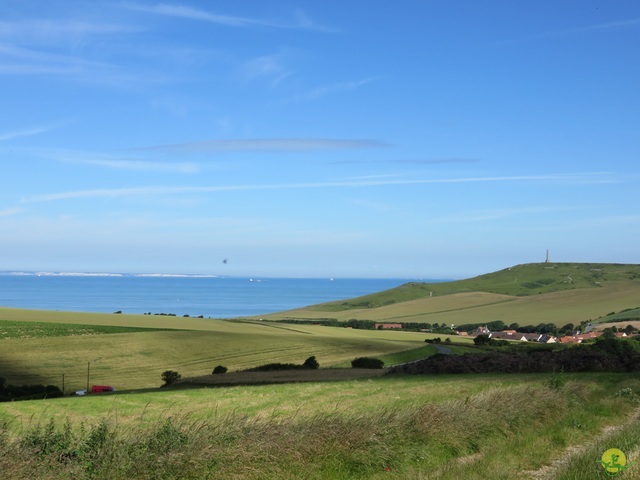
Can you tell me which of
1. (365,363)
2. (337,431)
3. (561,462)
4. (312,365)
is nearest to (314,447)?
(337,431)

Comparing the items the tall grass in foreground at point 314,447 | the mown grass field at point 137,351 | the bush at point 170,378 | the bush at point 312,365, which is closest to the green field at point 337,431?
the tall grass in foreground at point 314,447

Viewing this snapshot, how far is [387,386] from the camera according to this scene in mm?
33750

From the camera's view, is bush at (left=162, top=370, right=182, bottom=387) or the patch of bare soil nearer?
the patch of bare soil

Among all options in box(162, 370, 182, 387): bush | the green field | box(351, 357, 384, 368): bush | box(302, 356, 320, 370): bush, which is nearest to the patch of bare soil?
the green field

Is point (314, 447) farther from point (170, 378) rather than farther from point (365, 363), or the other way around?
point (365, 363)

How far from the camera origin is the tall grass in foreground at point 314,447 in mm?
10109

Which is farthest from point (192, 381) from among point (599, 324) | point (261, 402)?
point (599, 324)

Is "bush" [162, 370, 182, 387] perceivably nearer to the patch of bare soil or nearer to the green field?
the green field

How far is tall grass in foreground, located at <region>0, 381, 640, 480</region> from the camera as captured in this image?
10109 mm

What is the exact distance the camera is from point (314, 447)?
11703mm

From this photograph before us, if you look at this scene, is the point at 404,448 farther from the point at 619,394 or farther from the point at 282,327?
the point at 282,327

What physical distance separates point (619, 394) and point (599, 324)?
3881 inches

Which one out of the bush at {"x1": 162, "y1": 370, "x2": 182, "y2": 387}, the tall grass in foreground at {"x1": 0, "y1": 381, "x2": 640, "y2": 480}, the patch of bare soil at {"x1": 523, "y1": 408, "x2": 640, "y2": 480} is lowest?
the bush at {"x1": 162, "y1": 370, "x2": 182, "y2": 387}

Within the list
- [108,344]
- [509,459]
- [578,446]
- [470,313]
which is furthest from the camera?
[470,313]
